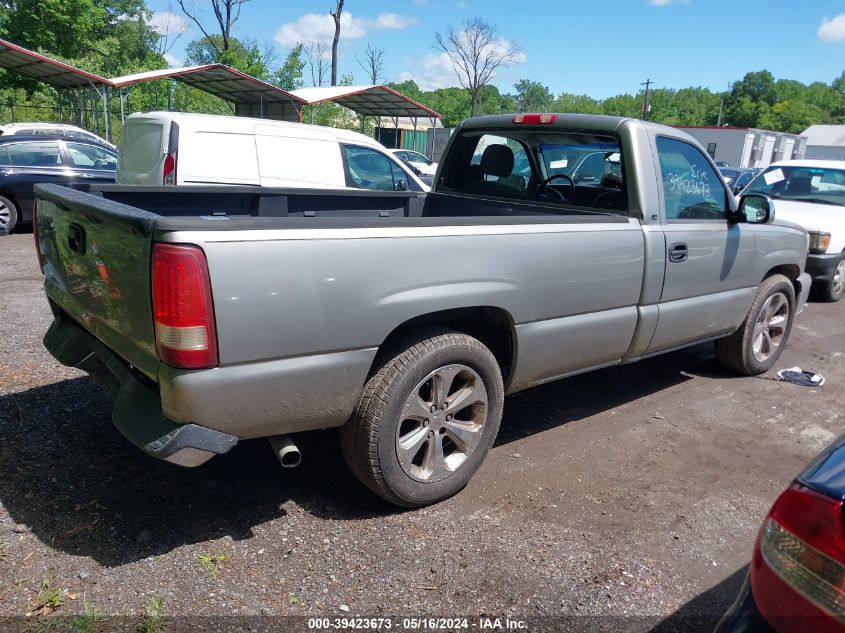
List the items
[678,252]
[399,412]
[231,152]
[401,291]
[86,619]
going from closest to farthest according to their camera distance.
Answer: [86,619], [401,291], [399,412], [678,252], [231,152]

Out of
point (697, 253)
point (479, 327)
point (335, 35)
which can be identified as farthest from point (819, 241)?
point (335, 35)

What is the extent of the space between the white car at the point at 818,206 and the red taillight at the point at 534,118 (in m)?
4.84

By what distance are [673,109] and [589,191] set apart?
4258 inches

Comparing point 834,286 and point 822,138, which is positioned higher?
point 822,138

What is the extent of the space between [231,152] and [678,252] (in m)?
5.27

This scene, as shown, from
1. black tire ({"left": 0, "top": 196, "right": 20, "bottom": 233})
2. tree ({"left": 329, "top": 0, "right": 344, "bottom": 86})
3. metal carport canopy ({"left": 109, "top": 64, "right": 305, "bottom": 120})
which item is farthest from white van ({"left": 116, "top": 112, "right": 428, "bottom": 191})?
tree ({"left": 329, "top": 0, "right": 344, "bottom": 86})

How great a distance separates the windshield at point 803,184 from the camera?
30.5ft

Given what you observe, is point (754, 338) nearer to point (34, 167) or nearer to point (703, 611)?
point (703, 611)

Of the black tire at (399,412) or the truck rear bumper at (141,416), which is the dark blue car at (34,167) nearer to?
the truck rear bumper at (141,416)

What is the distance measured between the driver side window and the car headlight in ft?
14.1

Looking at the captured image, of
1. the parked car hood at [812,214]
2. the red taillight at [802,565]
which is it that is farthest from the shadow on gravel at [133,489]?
the parked car hood at [812,214]

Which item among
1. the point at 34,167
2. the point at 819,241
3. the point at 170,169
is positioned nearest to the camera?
the point at 170,169

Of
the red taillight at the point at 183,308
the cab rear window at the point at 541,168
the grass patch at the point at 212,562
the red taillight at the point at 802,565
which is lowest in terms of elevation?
the grass patch at the point at 212,562

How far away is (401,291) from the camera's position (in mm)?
2965
